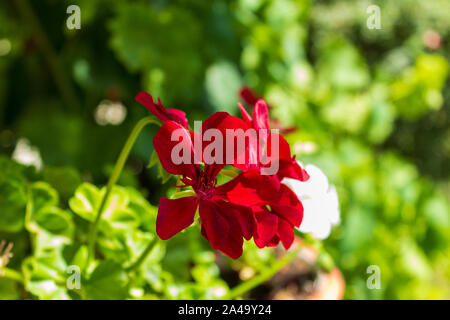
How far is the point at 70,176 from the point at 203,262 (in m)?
0.22

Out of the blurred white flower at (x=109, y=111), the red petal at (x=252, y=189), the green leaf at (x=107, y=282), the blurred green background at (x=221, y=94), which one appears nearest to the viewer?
the red petal at (x=252, y=189)

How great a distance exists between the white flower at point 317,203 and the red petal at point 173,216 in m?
0.18

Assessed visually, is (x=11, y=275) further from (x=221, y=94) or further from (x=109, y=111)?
(x=109, y=111)

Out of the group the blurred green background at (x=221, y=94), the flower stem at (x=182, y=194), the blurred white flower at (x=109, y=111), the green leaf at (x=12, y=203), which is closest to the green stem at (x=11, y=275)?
the green leaf at (x=12, y=203)

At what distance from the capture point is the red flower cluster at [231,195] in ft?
1.19

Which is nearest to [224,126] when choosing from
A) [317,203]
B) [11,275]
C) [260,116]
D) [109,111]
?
[260,116]

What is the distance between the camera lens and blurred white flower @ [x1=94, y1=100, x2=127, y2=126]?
123cm

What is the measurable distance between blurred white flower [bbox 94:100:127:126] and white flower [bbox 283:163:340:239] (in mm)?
778

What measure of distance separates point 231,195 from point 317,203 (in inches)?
7.4

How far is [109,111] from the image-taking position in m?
1.30

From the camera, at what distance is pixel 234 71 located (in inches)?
41.7

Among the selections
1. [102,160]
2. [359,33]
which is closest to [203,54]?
[102,160]

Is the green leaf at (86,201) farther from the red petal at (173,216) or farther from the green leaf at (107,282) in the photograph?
the red petal at (173,216)
